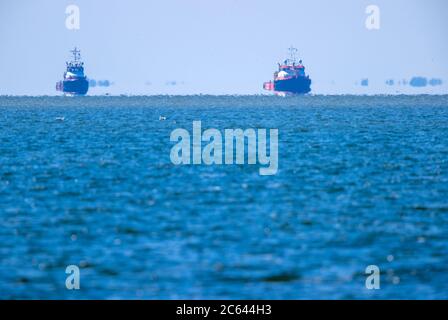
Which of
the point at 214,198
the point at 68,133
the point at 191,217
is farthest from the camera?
the point at 68,133

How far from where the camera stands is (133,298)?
19891 millimetres

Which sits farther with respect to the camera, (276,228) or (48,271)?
(276,228)

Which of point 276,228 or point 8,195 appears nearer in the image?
point 276,228

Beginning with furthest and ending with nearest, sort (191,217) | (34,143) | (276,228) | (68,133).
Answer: (68,133) < (34,143) < (191,217) < (276,228)

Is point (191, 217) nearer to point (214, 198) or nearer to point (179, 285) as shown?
point (214, 198)

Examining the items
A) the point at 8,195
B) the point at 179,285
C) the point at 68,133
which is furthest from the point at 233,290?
the point at 68,133

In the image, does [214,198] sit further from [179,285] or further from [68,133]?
[68,133]

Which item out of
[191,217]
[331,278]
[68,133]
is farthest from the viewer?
[68,133]

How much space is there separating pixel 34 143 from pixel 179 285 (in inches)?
1685

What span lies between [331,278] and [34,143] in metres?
43.3

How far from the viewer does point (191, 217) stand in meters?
28.5

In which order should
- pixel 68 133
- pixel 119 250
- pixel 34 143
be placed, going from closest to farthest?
pixel 119 250
pixel 34 143
pixel 68 133
